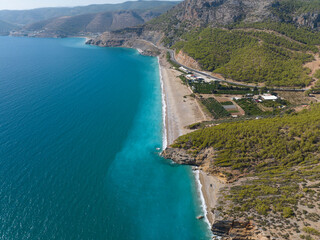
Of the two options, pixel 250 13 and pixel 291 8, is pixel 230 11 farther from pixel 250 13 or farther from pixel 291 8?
pixel 291 8

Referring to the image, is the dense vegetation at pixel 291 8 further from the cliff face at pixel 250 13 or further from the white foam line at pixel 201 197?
the white foam line at pixel 201 197

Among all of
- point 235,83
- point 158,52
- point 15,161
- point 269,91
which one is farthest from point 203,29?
point 15,161

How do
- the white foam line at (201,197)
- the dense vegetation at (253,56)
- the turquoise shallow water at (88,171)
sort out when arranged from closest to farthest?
the turquoise shallow water at (88,171) → the white foam line at (201,197) → the dense vegetation at (253,56)

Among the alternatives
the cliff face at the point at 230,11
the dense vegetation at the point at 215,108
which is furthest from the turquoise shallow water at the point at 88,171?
the cliff face at the point at 230,11

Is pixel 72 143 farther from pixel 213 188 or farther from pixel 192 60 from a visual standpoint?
pixel 192 60

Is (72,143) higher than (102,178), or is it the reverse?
(72,143)

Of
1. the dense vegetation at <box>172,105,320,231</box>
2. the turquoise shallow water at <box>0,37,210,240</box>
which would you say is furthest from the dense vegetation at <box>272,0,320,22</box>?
the dense vegetation at <box>172,105,320,231</box>

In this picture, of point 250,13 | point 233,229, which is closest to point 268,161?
point 233,229
